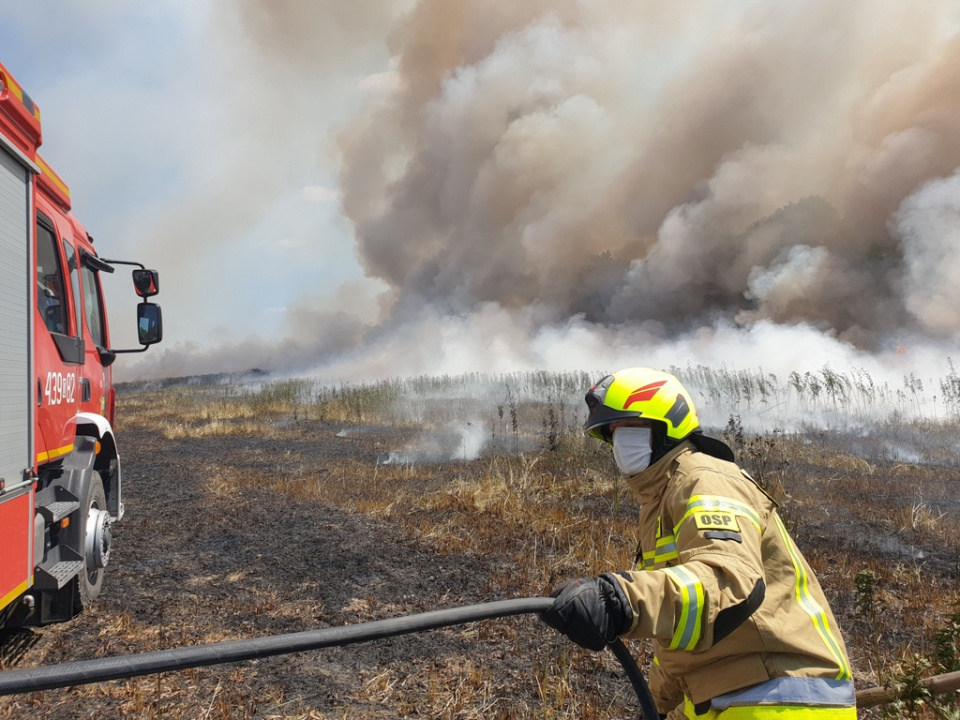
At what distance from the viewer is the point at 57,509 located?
3.37m

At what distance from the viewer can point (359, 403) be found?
19.8 metres

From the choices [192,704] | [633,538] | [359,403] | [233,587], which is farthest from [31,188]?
[359,403]

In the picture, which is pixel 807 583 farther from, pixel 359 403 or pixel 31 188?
pixel 359 403

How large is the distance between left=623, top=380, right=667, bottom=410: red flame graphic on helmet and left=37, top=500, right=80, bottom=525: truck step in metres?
3.16

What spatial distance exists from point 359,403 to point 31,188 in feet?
55.4

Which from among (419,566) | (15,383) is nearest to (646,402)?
(15,383)

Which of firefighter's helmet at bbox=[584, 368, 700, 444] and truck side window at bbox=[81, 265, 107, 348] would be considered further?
truck side window at bbox=[81, 265, 107, 348]

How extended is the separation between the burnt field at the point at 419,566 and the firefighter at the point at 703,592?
1144 millimetres

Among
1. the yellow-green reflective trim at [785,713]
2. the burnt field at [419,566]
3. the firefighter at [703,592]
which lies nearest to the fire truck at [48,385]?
the burnt field at [419,566]

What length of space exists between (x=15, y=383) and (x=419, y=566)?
3574 millimetres

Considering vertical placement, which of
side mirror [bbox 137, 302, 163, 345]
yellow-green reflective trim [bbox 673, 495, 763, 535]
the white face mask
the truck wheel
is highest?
side mirror [bbox 137, 302, 163, 345]

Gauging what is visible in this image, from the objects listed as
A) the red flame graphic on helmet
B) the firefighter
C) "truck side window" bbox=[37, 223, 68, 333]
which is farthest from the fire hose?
"truck side window" bbox=[37, 223, 68, 333]

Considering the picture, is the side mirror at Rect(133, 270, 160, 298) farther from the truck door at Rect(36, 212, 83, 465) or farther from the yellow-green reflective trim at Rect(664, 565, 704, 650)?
the yellow-green reflective trim at Rect(664, 565, 704, 650)

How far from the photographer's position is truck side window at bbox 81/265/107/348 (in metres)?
4.54
